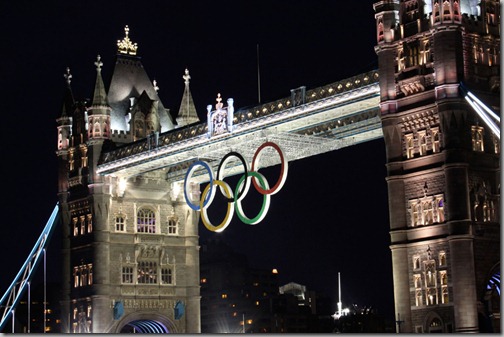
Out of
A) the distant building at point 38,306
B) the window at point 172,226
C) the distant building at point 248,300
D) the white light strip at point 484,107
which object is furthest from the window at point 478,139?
the distant building at point 38,306

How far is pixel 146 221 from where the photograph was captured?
8338 centimetres

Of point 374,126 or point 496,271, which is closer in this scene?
point 496,271

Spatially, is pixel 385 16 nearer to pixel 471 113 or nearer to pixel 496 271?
pixel 471 113

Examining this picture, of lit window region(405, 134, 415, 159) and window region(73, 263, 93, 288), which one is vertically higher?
lit window region(405, 134, 415, 159)

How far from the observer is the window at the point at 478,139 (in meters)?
56.7

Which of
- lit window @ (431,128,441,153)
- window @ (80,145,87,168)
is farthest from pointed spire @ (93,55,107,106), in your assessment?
lit window @ (431,128,441,153)

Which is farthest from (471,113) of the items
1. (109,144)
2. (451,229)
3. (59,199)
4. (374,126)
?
(59,199)

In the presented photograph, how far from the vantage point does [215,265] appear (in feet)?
543

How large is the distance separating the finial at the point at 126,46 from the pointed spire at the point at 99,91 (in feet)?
11.2

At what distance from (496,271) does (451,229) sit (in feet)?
8.74

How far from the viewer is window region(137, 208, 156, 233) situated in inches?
3272

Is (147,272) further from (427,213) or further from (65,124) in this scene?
(427,213)

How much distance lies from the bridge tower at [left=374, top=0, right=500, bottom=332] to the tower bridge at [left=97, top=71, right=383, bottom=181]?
279 centimetres

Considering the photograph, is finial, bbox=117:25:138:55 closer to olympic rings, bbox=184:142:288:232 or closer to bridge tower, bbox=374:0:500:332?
olympic rings, bbox=184:142:288:232
